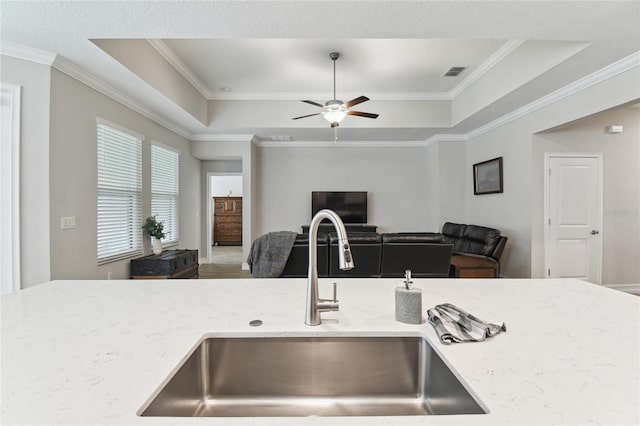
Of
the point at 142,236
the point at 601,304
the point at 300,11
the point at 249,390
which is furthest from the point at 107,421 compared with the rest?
the point at 142,236

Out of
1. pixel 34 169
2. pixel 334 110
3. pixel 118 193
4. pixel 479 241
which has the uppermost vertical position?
pixel 334 110

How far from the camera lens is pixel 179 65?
3.77m

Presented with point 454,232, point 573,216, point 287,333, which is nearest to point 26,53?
point 287,333

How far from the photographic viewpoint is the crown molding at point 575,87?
8.95ft

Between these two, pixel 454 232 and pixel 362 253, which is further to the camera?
pixel 454 232

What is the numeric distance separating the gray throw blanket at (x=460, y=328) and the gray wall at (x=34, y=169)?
3.24 meters

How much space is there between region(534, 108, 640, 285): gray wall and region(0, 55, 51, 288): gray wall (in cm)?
589

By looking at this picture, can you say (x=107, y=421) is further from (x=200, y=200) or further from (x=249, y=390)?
(x=200, y=200)

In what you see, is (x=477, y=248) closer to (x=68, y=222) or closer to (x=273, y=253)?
(x=273, y=253)

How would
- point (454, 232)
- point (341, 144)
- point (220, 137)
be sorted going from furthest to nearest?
point (341, 144)
point (220, 137)
point (454, 232)

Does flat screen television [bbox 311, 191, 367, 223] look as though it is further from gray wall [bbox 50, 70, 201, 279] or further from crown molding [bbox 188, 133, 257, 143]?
gray wall [bbox 50, 70, 201, 279]

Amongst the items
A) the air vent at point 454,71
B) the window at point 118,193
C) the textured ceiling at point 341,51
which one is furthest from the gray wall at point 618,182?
the window at point 118,193

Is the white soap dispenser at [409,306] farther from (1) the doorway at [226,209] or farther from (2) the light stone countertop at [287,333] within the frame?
(1) the doorway at [226,209]

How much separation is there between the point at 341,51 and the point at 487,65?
1956mm
